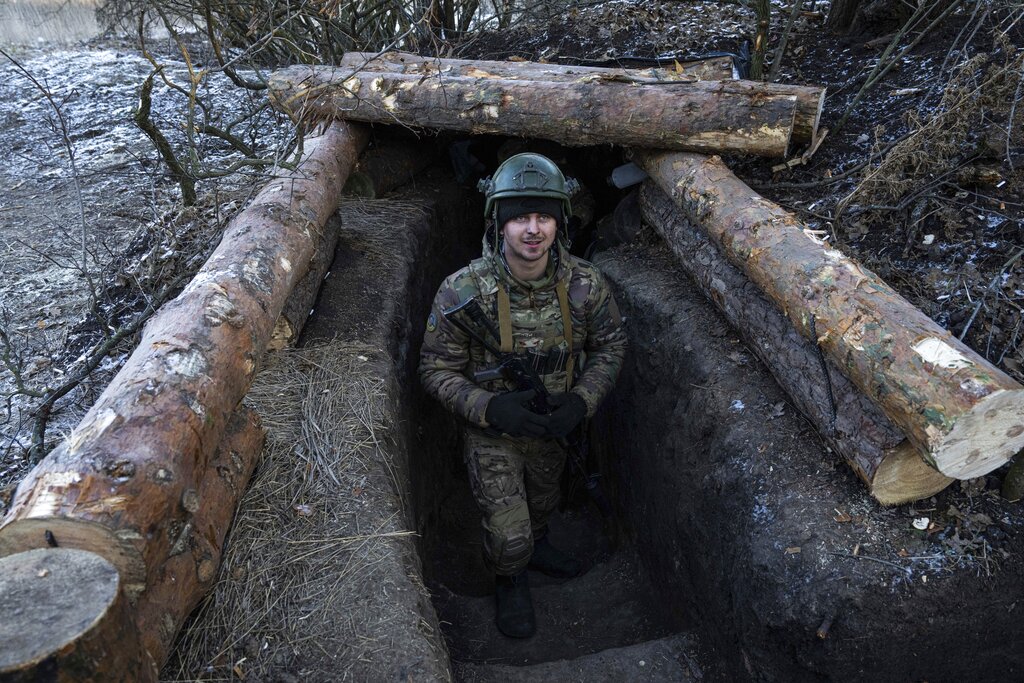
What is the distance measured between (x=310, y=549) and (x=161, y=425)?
88 centimetres

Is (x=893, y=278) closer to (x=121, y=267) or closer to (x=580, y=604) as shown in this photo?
(x=580, y=604)

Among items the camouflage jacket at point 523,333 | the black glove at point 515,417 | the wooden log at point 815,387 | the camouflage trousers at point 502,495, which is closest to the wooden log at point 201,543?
the camouflage jacket at point 523,333

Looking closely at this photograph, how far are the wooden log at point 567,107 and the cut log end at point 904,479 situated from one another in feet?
8.39

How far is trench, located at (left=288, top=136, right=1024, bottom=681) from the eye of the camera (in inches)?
114

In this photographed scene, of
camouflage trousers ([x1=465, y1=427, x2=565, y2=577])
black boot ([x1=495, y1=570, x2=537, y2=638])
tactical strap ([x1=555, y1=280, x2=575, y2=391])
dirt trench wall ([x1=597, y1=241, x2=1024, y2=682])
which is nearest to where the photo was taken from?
dirt trench wall ([x1=597, y1=241, x2=1024, y2=682])

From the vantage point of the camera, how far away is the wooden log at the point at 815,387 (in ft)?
9.67

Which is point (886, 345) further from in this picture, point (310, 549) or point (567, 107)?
point (567, 107)

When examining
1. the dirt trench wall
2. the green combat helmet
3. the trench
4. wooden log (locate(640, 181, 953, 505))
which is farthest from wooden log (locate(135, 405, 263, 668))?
wooden log (locate(640, 181, 953, 505))

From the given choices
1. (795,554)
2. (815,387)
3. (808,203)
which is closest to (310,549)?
(795,554)

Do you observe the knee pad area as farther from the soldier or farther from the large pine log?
the large pine log

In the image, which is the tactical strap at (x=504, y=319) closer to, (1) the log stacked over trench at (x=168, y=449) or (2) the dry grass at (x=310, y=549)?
(2) the dry grass at (x=310, y=549)

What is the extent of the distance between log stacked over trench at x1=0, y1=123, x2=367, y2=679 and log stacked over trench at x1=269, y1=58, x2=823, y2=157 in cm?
199

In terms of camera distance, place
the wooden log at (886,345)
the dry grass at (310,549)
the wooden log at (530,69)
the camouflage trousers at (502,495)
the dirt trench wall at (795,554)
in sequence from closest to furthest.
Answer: the wooden log at (886,345), the dry grass at (310,549), the dirt trench wall at (795,554), the camouflage trousers at (502,495), the wooden log at (530,69)

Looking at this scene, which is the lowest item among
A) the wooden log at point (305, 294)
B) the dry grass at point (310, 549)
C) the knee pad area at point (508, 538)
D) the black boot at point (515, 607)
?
the black boot at point (515, 607)
